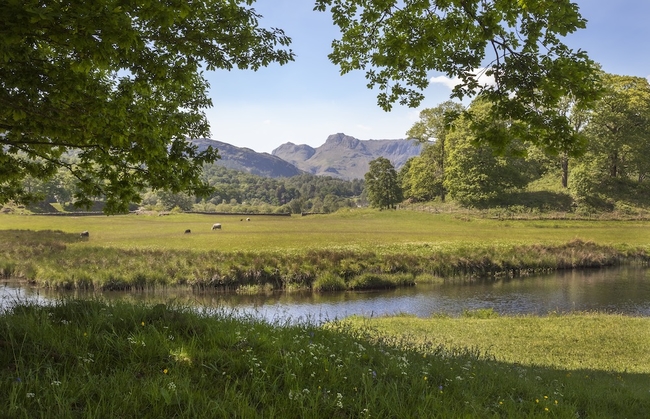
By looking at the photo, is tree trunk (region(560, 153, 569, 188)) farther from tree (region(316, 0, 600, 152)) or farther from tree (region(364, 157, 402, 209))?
tree (region(316, 0, 600, 152))

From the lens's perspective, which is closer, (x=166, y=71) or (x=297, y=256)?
(x=166, y=71)

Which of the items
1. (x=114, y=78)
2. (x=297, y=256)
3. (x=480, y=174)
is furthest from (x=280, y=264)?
(x=480, y=174)

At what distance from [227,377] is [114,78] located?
30.3 ft

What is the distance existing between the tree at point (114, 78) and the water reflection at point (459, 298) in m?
12.1

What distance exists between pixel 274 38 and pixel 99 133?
16.6 ft

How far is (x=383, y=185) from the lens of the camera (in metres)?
90.0

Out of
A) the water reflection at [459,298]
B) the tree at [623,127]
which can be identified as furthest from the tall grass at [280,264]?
the tree at [623,127]

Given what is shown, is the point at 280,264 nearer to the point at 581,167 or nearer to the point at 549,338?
the point at 549,338

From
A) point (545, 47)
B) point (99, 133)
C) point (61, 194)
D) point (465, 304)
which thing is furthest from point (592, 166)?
point (61, 194)

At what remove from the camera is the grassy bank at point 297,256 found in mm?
27547

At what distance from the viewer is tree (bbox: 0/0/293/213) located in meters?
4.99

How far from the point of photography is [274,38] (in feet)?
34.0

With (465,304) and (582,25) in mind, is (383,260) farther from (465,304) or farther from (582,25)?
(582,25)

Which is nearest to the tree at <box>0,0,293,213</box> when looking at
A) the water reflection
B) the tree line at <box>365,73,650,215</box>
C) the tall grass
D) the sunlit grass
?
the sunlit grass
